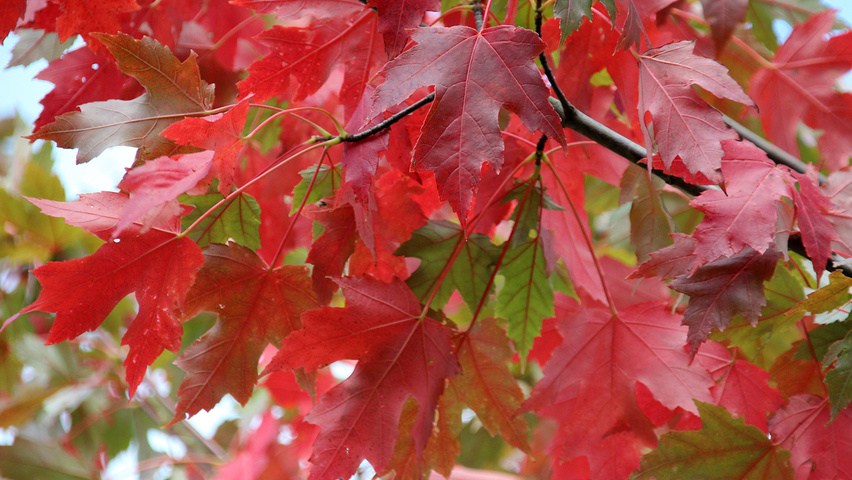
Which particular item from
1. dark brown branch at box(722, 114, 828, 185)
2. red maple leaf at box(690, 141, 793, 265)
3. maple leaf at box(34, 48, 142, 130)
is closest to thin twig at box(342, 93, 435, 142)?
red maple leaf at box(690, 141, 793, 265)

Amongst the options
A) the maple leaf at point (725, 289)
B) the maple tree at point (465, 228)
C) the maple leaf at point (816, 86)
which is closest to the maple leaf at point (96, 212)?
the maple tree at point (465, 228)

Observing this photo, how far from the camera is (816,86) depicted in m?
1.00

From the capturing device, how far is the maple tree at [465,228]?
2.05ft

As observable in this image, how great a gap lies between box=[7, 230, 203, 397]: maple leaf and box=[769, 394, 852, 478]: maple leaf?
56 centimetres

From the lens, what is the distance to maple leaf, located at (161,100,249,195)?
0.64 m

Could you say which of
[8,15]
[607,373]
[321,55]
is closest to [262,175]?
[321,55]

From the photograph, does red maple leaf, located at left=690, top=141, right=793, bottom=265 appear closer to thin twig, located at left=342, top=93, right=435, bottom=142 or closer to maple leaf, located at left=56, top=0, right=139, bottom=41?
thin twig, located at left=342, top=93, right=435, bottom=142

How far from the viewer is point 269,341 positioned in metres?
0.76

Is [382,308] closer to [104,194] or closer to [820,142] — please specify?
[104,194]

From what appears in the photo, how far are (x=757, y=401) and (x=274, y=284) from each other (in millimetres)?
517

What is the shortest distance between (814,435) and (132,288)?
2.10 feet

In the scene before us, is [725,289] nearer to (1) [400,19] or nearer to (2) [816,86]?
(1) [400,19]

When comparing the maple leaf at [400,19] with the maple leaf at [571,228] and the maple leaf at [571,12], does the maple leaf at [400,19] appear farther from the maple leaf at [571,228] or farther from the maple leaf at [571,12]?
the maple leaf at [571,228]

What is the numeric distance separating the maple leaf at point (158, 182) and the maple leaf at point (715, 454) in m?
0.47
